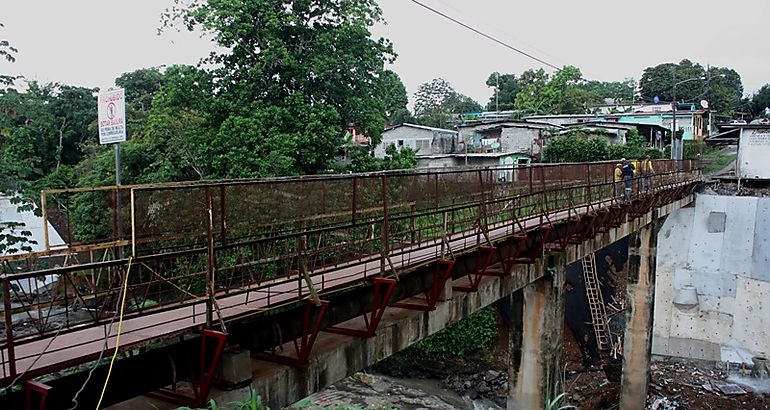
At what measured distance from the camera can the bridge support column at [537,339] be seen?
15.6 m

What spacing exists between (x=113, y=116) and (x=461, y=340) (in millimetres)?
22175

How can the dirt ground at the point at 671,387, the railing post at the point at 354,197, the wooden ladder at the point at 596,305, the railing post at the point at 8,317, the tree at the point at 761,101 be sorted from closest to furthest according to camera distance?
the railing post at the point at 8,317, the railing post at the point at 354,197, the dirt ground at the point at 671,387, the wooden ladder at the point at 596,305, the tree at the point at 761,101

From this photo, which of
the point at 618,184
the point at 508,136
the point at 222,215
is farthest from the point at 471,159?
the point at 222,215

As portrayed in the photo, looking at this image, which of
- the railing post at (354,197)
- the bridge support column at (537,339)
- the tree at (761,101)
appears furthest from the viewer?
the tree at (761,101)

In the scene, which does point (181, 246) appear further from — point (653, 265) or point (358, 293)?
point (653, 265)

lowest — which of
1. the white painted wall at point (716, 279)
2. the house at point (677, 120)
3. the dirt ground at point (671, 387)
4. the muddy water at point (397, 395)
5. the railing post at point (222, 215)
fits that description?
the muddy water at point (397, 395)

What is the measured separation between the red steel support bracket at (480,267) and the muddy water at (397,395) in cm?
1413

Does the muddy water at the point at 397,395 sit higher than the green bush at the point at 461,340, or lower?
lower

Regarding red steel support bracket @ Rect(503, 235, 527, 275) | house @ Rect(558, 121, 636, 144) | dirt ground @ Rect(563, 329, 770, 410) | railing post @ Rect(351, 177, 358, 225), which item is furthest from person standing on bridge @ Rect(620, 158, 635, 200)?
house @ Rect(558, 121, 636, 144)

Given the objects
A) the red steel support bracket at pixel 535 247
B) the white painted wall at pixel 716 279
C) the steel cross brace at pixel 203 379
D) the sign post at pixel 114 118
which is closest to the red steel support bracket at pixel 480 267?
the red steel support bracket at pixel 535 247

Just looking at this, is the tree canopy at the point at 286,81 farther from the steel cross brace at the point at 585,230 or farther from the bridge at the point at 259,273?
the steel cross brace at the point at 585,230

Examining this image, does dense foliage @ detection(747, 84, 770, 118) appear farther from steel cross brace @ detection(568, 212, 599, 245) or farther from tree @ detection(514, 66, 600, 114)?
steel cross brace @ detection(568, 212, 599, 245)

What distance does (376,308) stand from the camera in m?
8.37

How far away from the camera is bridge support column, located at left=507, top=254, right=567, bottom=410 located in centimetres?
1558
